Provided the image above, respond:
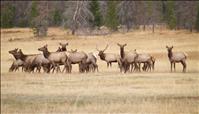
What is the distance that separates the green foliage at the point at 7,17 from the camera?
305 feet

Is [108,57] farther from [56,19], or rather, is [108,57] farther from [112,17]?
[56,19]

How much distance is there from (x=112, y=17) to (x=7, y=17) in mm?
20400

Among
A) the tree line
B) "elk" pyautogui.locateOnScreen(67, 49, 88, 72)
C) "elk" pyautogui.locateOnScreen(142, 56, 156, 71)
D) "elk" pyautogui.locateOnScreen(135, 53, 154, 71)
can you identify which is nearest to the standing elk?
"elk" pyautogui.locateOnScreen(135, 53, 154, 71)

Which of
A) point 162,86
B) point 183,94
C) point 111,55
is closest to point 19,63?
point 111,55

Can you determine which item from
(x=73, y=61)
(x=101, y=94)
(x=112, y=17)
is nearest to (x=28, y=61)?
(x=73, y=61)

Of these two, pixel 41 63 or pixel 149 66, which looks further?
pixel 149 66

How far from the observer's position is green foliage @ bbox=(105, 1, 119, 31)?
78938mm

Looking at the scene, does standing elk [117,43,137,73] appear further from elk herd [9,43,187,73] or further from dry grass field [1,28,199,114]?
dry grass field [1,28,199,114]

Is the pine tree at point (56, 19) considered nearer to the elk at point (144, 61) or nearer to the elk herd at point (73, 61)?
the elk herd at point (73, 61)

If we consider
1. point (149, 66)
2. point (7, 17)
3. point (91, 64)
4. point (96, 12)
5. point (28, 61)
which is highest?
point (96, 12)

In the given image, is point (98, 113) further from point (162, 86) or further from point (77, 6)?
point (77, 6)

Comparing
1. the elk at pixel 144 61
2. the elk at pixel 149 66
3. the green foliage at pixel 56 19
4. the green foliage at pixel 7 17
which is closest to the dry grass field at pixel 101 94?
the elk at pixel 149 66

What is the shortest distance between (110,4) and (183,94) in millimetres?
64735

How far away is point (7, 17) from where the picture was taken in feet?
309
